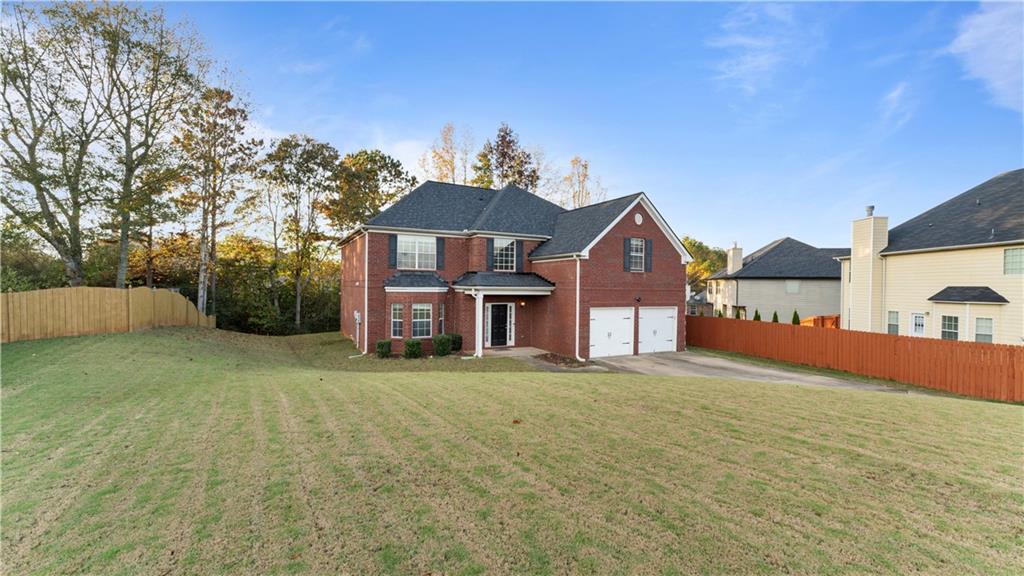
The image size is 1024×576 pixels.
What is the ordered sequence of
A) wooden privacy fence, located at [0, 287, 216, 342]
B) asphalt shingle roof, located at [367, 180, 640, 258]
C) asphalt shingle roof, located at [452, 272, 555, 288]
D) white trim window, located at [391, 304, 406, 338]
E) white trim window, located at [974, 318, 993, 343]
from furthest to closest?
asphalt shingle roof, located at [367, 180, 640, 258] → white trim window, located at [391, 304, 406, 338] → asphalt shingle roof, located at [452, 272, 555, 288] → white trim window, located at [974, 318, 993, 343] → wooden privacy fence, located at [0, 287, 216, 342]

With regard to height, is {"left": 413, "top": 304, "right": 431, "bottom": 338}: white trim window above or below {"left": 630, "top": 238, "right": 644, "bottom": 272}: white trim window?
below

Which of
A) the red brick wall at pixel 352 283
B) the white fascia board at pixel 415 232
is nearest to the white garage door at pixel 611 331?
the white fascia board at pixel 415 232

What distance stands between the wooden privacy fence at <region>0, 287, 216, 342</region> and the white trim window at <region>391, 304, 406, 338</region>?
33.9ft

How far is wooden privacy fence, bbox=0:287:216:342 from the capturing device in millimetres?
13242

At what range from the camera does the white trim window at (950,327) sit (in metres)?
17.4

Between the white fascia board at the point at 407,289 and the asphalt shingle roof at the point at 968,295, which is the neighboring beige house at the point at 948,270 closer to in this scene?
the asphalt shingle roof at the point at 968,295

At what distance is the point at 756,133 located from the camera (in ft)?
66.3

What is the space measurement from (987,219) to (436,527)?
25.9m

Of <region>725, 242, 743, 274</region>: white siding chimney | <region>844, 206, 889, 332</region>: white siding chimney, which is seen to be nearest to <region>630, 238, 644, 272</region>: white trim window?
<region>844, 206, 889, 332</region>: white siding chimney

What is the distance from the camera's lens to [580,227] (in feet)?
67.1

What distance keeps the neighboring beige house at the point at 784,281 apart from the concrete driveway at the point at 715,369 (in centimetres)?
1682

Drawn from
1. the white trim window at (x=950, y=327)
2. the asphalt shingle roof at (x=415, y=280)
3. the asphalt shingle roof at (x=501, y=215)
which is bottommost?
the white trim window at (x=950, y=327)

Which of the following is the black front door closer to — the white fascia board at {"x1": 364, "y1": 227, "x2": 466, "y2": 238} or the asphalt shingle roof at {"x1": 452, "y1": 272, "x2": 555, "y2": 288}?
the asphalt shingle roof at {"x1": 452, "y1": 272, "x2": 555, "y2": 288}

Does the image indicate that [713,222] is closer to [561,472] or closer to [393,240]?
[393,240]
